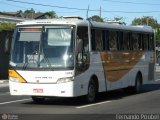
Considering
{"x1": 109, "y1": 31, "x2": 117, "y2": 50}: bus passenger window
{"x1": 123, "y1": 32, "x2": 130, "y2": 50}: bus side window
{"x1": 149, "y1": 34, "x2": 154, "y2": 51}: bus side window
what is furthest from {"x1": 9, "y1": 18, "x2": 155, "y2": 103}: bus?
{"x1": 149, "y1": 34, "x2": 154, "y2": 51}: bus side window

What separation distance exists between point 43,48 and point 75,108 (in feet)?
7.41

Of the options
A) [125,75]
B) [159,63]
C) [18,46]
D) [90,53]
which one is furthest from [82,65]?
[159,63]

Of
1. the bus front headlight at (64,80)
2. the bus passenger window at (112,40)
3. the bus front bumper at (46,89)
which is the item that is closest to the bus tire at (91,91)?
the bus front bumper at (46,89)

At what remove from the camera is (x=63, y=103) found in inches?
704

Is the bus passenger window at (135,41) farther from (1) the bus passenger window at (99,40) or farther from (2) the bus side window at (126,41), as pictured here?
(1) the bus passenger window at (99,40)

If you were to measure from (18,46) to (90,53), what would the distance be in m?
2.51

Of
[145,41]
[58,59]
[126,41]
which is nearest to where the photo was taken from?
[58,59]

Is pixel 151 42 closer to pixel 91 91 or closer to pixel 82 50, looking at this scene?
pixel 91 91

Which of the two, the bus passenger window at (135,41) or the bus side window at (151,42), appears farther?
the bus side window at (151,42)

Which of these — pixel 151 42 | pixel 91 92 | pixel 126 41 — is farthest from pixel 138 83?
pixel 91 92

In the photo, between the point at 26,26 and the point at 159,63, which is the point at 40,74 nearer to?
the point at 26,26

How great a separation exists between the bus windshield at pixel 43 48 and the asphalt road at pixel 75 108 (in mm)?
1386

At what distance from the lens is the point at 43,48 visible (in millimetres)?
16750

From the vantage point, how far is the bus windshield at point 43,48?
1650cm
